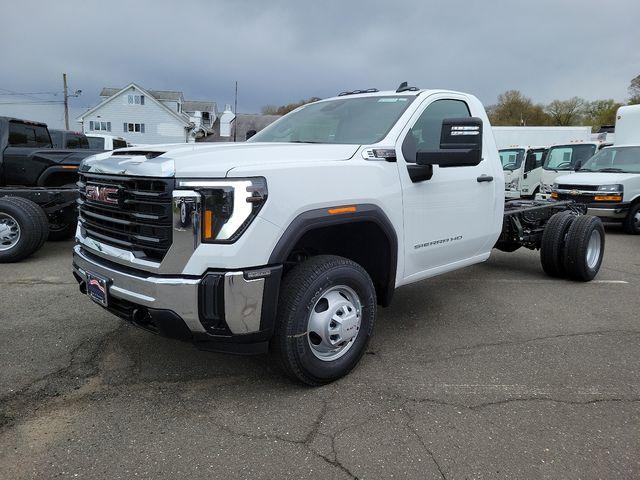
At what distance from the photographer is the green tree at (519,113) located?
62438 millimetres

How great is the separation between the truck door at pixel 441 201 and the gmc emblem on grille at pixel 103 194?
1897 millimetres

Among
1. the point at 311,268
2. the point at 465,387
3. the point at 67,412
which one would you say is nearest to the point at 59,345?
the point at 67,412

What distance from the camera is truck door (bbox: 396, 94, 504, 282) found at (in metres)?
3.63

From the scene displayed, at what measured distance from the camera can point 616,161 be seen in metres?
11.8

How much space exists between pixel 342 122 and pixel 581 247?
140 inches

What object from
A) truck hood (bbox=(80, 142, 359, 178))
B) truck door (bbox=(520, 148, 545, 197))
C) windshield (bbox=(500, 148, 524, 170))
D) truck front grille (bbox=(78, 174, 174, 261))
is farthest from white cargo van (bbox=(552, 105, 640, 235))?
truck front grille (bbox=(78, 174, 174, 261))

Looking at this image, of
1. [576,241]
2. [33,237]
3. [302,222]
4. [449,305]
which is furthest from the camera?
[33,237]

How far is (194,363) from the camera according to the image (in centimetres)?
354

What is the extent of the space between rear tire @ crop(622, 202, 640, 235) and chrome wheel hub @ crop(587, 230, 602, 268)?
5.54m

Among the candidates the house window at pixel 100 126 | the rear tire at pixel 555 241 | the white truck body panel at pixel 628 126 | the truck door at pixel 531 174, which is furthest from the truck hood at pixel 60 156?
the house window at pixel 100 126

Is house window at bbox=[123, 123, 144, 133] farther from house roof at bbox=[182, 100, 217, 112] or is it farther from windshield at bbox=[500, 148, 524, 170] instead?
windshield at bbox=[500, 148, 524, 170]

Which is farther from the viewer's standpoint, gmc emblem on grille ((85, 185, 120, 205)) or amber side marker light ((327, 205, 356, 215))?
amber side marker light ((327, 205, 356, 215))

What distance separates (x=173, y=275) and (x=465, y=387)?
2.01 metres

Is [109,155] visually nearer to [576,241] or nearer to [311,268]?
[311,268]
